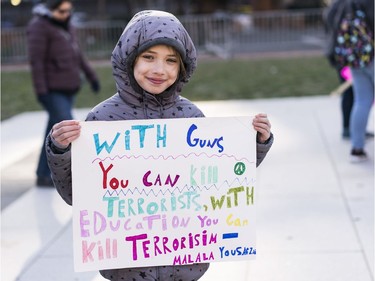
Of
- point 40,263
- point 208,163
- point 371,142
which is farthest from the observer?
point 371,142

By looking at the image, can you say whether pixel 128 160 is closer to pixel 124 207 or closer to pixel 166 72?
pixel 124 207

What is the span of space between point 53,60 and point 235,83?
7.02m

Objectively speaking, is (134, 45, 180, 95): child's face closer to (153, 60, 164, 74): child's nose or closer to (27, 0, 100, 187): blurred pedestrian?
(153, 60, 164, 74): child's nose

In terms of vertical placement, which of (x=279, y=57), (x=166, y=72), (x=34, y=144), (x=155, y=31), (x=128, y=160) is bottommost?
(x=279, y=57)

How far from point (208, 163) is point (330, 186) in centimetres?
324

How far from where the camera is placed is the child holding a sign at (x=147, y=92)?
8.36 feet

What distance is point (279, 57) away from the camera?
16953mm

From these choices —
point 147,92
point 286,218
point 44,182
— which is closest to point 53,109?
point 44,182

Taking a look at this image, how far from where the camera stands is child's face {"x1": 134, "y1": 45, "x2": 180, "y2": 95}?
258 cm

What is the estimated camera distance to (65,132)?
98.6 inches

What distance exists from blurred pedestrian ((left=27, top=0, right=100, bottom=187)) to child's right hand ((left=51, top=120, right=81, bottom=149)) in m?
3.55

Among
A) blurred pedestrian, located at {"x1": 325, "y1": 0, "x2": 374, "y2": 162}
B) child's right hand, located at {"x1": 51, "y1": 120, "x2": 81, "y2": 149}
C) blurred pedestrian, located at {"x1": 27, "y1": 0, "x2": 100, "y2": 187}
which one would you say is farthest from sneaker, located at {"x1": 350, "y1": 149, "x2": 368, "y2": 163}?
child's right hand, located at {"x1": 51, "y1": 120, "x2": 81, "y2": 149}

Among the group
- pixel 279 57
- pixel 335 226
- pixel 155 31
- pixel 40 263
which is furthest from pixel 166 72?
pixel 279 57

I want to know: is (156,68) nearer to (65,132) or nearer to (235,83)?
(65,132)
